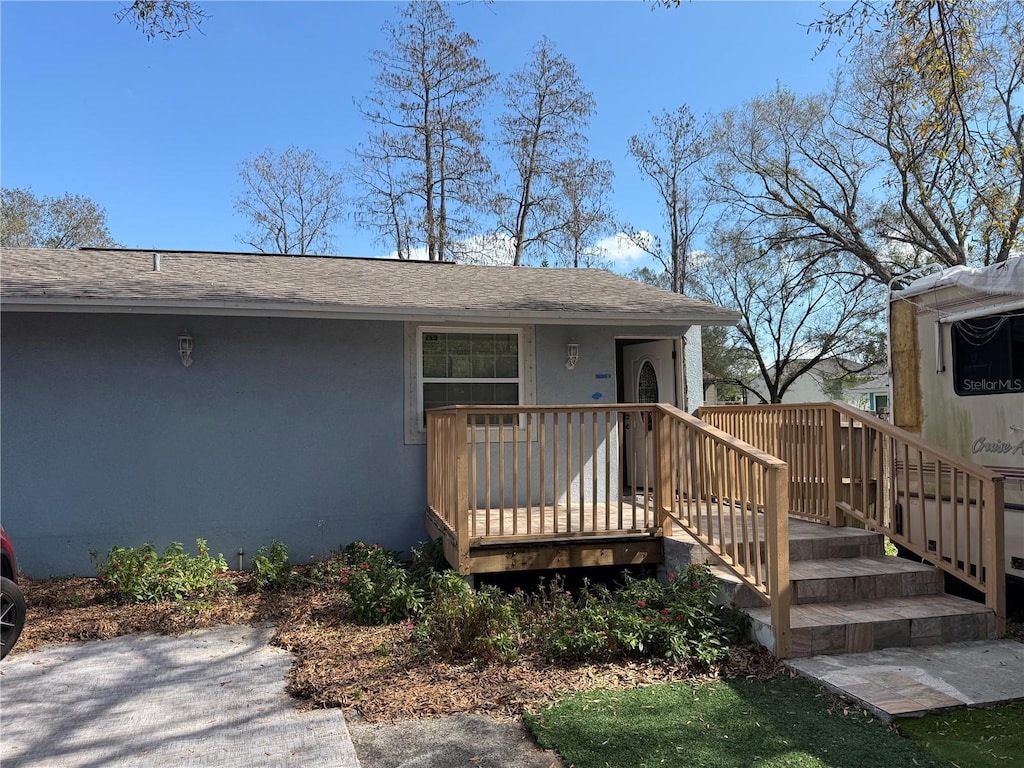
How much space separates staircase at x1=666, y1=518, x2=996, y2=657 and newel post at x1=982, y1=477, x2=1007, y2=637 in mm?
73

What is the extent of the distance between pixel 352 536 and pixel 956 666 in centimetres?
512

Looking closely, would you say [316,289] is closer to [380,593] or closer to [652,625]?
[380,593]

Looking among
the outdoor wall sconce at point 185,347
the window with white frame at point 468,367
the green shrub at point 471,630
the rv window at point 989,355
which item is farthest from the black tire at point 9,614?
the rv window at point 989,355

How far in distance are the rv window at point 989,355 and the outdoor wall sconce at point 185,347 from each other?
21.5 feet

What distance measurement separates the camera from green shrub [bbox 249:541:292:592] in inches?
249

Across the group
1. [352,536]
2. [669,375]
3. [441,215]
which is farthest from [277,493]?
[441,215]

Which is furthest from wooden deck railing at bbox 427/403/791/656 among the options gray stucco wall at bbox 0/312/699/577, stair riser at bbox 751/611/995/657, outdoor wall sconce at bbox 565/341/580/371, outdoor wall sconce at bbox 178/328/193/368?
outdoor wall sconce at bbox 178/328/193/368

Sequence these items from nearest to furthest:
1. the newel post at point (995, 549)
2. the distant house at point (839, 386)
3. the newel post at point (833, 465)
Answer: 1. the newel post at point (995, 549)
2. the newel post at point (833, 465)
3. the distant house at point (839, 386)

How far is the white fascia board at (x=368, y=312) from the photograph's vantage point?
241 inches

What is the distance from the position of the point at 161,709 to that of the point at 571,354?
4941 mm

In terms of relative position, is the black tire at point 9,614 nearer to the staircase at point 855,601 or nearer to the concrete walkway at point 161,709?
the concrete walkway at point 161,709

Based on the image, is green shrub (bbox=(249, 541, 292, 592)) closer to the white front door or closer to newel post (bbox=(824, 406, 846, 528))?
the white front door

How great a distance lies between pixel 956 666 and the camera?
434cm

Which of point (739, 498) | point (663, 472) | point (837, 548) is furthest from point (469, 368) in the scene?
point (837, 548)
